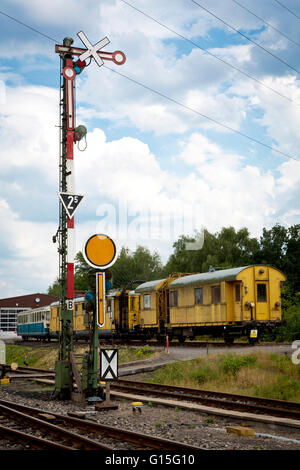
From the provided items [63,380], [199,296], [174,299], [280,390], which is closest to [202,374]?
[280,390]

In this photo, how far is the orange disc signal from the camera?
1163 cm

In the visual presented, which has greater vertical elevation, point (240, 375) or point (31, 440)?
point (31, 440)

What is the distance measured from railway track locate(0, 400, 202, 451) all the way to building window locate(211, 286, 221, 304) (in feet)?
50.6

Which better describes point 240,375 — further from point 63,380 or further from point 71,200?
point 71,200

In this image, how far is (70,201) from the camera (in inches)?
520

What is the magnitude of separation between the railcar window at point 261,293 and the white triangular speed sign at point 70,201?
44.7 ft

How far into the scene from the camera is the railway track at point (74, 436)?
7.48 m

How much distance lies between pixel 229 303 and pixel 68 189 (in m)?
13.0

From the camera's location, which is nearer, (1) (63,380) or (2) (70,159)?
(1) (63,380)

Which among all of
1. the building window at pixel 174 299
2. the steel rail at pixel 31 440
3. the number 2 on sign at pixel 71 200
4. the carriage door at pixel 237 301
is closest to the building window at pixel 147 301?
the building window at pixel 174 299

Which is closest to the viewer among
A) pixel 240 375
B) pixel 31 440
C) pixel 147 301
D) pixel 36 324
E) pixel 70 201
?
pixel 31 440

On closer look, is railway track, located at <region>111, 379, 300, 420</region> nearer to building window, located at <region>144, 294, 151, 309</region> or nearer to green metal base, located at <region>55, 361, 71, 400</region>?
green metal base, located at <region>55, 361, 71, 400</region>

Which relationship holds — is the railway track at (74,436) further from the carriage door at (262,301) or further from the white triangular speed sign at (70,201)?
the carriage door at (262,301)

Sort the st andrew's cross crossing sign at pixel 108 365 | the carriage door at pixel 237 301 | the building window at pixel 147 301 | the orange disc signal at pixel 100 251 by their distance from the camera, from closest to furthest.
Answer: the st andrew's cross crossing sign at pixel 108 365 → the orange disc signal at pixel 100 251 → the carriage door at pixel 237 301 → the building window at pixel 147 301
